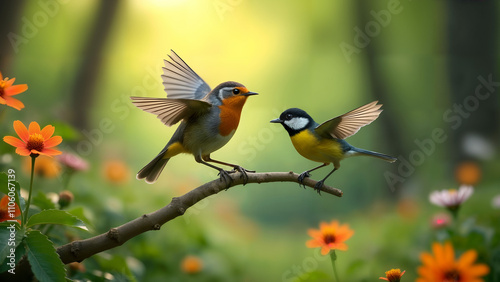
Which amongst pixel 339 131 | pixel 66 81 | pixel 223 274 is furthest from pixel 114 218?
pixel 66 81

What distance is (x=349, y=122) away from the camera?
2.07 feet

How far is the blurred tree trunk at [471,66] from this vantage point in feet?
8.23

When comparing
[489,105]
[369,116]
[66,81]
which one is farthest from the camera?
[66,81]

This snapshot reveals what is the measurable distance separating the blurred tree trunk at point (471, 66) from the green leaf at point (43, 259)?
239 centimetres

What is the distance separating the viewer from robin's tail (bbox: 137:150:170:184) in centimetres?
74

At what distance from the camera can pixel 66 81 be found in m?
2.80

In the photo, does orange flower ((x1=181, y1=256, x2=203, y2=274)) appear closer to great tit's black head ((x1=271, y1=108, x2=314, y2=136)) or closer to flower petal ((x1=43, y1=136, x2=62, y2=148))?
great tit's black head ((x1=271, y1=108, x2=314, y2=136))

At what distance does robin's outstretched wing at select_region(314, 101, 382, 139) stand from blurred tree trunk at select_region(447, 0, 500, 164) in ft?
6.79

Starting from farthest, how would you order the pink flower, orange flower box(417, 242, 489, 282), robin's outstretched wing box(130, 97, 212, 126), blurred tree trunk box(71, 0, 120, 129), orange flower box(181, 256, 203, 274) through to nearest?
blurred tree trunk box(71, 0, 120, 129), orange flower box(181, 256, 203, 274), the pink flower, robin's outstretched wing box(130, 97, 212, 126), orange flower box(417, 242, 489, 282)

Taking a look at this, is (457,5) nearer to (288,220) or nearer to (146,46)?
(288,220)

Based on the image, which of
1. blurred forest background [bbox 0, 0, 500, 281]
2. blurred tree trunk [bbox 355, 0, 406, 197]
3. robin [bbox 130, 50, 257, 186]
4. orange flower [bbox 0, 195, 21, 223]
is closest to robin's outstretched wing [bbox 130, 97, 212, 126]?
robin [bbox 130, 50, 257, 186]

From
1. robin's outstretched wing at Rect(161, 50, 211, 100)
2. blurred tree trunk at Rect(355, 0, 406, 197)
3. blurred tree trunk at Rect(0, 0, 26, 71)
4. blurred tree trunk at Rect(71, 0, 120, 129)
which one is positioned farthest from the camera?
blurred tree trunk at Rect(355, 0, 406, 197)

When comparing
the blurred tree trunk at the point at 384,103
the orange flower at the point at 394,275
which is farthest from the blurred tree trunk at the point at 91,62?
the orange flower at the point at 394,275

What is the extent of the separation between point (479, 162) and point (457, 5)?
846 millimetres
